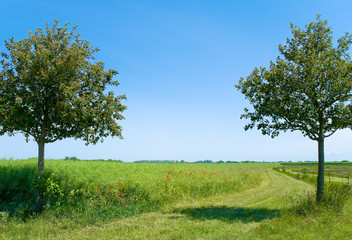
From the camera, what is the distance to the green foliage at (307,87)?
13086mm

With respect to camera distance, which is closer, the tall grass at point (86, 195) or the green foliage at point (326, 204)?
the green foliage at point (326, 204)

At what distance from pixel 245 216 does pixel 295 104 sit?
6.61 metres

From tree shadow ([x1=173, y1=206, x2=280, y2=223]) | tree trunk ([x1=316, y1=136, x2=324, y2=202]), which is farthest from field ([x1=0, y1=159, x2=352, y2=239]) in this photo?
tree trunk ([x1=316, y1=136, x2=324, y2=202])

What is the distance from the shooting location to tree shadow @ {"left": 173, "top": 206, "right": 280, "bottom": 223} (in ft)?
41.4

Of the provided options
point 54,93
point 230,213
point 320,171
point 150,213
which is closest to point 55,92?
point 54,93

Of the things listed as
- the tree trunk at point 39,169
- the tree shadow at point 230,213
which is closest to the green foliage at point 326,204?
the tree shadow at point 230,213

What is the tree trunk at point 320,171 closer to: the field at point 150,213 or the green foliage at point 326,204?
the green foliage at point 326,204

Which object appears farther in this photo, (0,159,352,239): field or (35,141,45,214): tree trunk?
(35,141,45,214): tree trunk

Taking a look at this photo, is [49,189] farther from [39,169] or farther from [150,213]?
[150,213]

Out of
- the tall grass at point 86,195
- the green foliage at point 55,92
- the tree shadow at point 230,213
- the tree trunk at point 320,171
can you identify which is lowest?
the tree shadow at point 230,213

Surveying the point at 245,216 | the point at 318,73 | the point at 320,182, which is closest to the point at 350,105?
the point at 318,73

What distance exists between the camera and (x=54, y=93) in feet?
45.8

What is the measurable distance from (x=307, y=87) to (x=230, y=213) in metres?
8.18

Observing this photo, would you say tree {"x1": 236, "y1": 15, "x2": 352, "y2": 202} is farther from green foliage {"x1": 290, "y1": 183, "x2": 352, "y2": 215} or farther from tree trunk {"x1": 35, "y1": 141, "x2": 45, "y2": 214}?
tree trunk {"x1": 35, "y1": 141, "x2": 45, "y2": 214}
